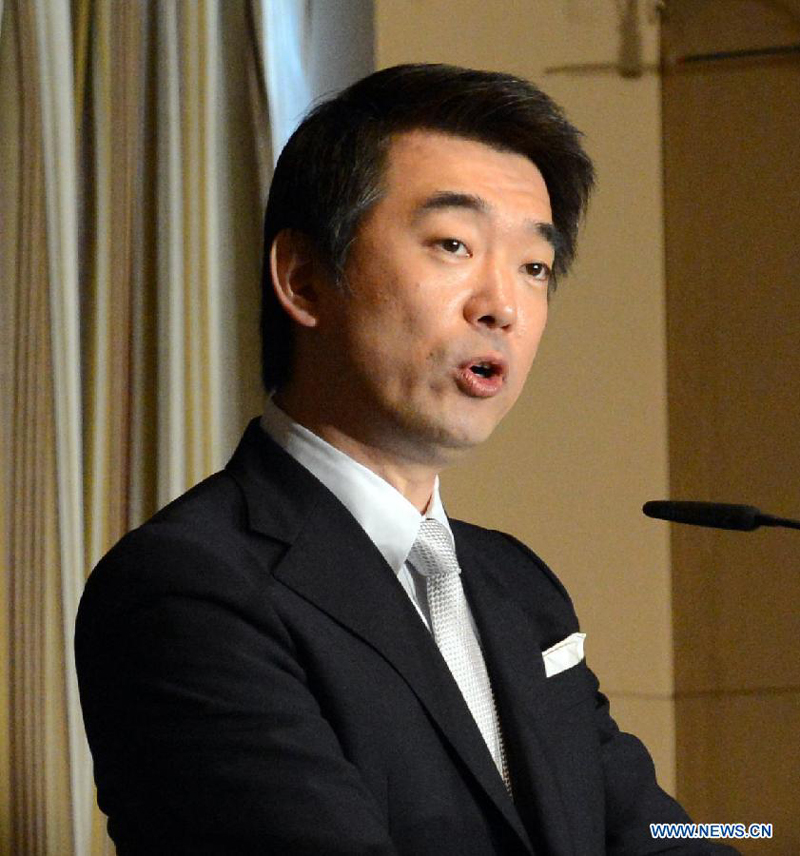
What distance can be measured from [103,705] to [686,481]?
1.98 meters

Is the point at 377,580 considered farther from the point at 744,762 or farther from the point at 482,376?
the point at 744,762

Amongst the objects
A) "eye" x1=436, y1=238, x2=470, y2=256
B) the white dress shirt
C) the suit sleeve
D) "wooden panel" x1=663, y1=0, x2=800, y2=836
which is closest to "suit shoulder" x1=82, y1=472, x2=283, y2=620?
the suit sleeve

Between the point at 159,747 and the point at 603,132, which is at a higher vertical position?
the point at 603,132

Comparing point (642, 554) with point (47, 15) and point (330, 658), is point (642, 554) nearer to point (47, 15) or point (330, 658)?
point (47, 15)

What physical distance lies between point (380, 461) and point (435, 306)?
17cm

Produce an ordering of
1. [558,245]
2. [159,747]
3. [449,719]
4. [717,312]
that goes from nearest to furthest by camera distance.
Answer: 1. [159,747]
2. [449,719]
3. [558,245]
4. [717,312]

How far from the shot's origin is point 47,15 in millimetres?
2068

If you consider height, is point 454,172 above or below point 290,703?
above

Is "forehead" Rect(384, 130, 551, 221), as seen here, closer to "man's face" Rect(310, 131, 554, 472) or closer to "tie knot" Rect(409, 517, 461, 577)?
"man's face" Rect(310, 131, 554, 472)

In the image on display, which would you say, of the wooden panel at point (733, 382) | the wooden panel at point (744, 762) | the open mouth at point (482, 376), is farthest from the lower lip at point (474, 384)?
the wooden panel at point (744, 762)

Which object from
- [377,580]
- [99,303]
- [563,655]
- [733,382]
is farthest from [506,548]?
[733,382]

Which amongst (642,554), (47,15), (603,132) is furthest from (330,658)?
(603,132)

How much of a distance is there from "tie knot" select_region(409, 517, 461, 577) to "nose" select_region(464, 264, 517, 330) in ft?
0.71

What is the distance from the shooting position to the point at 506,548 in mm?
1643
